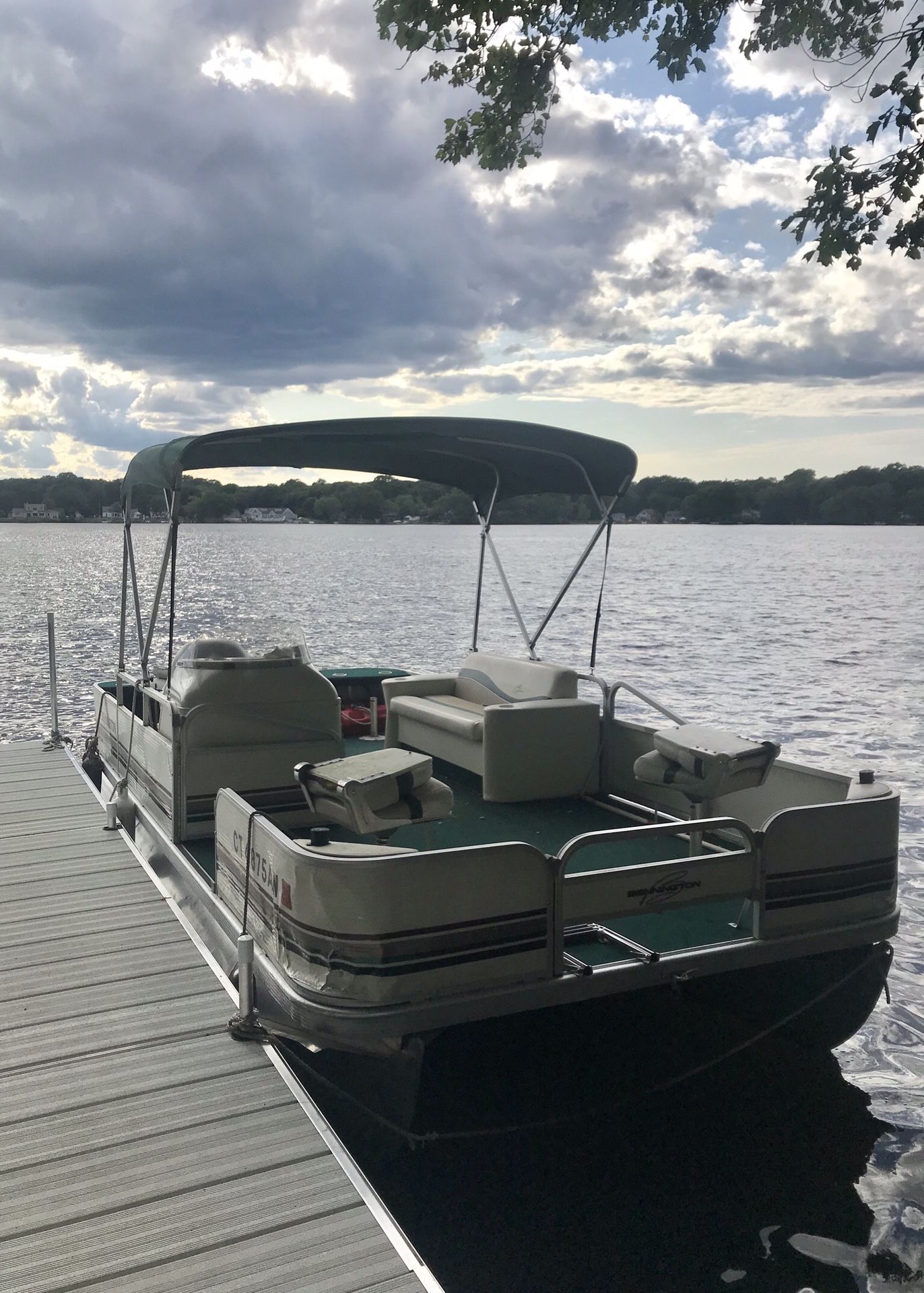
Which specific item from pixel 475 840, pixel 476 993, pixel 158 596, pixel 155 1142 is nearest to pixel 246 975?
pixel 155 1142

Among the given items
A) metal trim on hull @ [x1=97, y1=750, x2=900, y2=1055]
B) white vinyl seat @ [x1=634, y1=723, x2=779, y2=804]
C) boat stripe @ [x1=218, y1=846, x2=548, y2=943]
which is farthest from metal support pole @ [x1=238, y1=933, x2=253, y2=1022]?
white vinyl seat @ [x1=634, y1=723, x2=779, y2=804]

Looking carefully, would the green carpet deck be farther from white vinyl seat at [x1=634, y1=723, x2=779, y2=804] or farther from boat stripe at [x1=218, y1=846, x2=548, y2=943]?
white vinyl seat at [x1=634, y1=723, x2=779, y2=804]

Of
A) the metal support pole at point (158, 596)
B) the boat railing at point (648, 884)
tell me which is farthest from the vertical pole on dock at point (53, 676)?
the boat railing at point (648, 884)

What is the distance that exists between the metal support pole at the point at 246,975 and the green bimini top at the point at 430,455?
9.05 ft

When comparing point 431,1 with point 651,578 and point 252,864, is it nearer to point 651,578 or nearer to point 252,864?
point 252,864

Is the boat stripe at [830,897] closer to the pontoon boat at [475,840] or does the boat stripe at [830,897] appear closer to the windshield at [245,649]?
the pontoon boat at [475,840]

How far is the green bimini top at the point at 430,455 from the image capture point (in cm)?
550

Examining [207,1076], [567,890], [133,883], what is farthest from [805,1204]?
[133,883]

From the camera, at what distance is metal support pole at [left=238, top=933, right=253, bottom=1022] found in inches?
146

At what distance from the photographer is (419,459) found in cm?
729

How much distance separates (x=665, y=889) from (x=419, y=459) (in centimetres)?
439

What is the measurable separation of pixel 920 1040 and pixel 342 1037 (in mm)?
3878

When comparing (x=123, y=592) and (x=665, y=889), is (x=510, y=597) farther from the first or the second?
(x=665, y=889)

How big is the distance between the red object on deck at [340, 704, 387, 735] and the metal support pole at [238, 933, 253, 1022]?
4.47 metres
